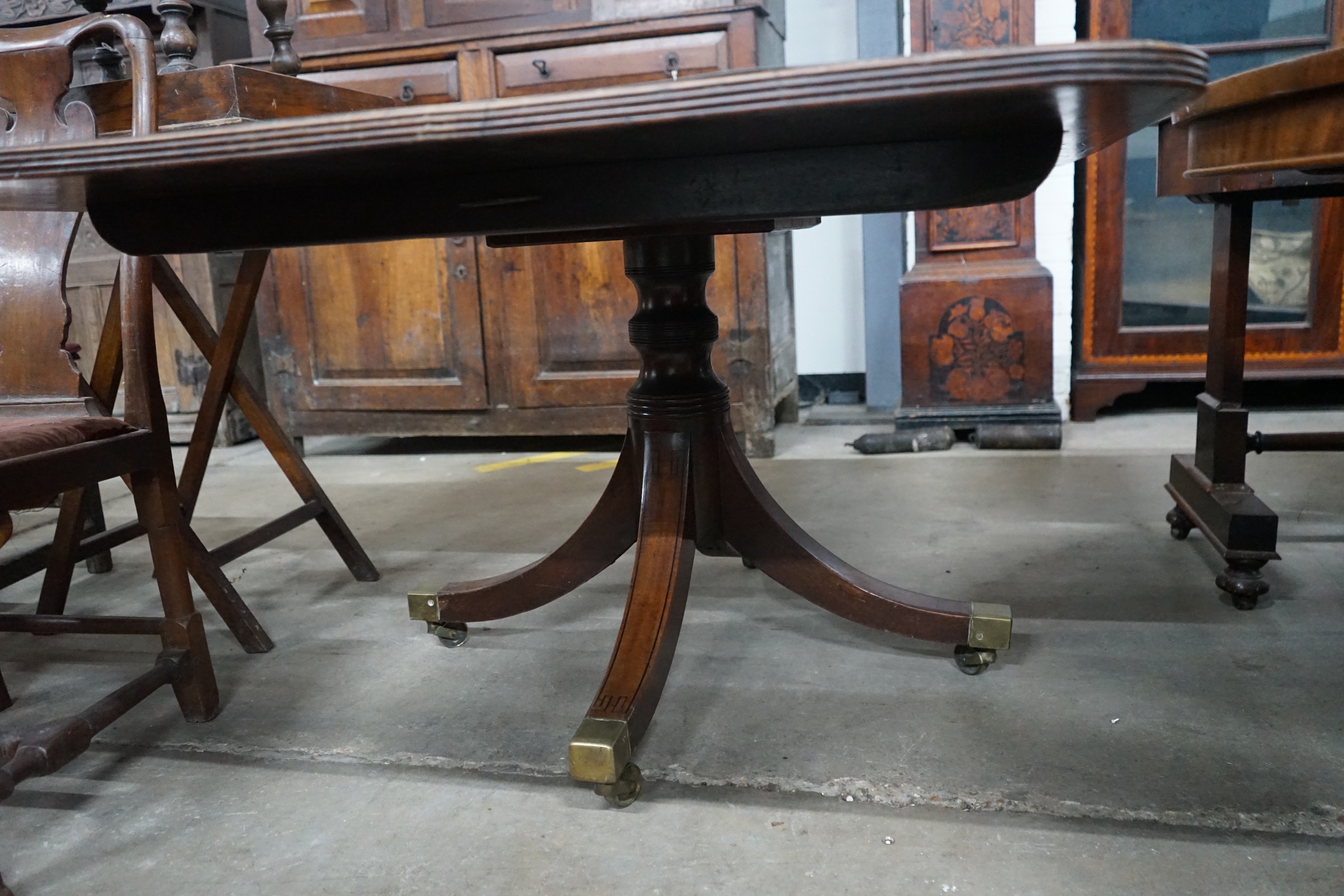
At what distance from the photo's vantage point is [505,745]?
4.17ft

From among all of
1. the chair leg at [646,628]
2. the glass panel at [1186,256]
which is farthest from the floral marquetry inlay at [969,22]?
the chair leg at [646,628]

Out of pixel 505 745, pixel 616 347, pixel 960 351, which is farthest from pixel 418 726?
pixel 960 351

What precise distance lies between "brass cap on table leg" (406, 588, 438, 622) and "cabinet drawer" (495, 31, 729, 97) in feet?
5.63

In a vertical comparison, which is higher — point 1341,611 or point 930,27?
point 930,27

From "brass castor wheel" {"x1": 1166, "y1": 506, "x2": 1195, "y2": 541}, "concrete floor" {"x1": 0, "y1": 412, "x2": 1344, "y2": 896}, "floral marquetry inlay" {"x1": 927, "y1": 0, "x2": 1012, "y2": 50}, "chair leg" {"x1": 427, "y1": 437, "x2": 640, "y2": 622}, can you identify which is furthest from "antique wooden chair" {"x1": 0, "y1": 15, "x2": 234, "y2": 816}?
"floral marquetry inlay" {"x1": 927, "y1": 0, "x2": 1012, "y2": 50}

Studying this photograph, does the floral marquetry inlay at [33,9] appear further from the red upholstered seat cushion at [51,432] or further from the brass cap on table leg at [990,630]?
the brass cap on table leg at [990,630]

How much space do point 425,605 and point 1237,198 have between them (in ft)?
4.98

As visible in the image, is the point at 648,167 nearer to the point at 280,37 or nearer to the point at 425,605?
the point at 425,605

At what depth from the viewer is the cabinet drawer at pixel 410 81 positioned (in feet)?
9.70

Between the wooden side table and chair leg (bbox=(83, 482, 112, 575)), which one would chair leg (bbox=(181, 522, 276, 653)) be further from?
the wooden side table

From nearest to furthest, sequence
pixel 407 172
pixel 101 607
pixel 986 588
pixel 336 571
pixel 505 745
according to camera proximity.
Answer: pixel 407 172 < pixel 505 745 < pixel 986 588 < pixel 101 607 < pixel 336 571

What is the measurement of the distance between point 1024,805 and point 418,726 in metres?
0.77

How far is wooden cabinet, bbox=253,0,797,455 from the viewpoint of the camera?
2.84m

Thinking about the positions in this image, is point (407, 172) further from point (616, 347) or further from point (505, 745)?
point (616, 347)
